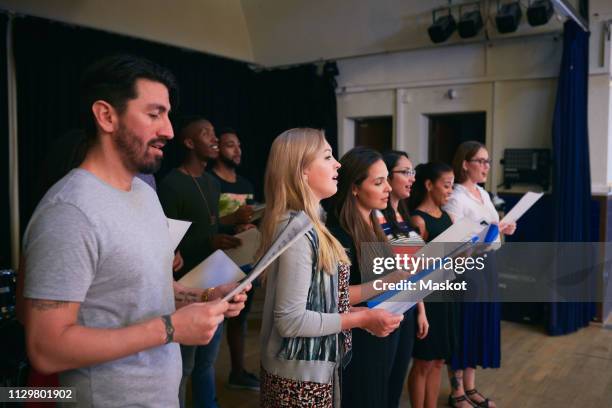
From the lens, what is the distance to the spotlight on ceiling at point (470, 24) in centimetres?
501

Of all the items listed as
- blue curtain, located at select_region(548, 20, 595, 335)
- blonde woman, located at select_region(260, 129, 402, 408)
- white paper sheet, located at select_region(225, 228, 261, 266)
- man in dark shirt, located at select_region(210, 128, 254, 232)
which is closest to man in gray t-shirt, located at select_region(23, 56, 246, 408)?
blonde woman, located at select_region(260, 129, 402, 408)

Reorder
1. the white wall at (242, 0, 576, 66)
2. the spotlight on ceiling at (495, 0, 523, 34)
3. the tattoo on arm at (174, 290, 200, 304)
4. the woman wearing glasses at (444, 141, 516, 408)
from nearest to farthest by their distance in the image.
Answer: the tattoo on arm at (174, 290, 200, 304) < the woman wearing glasses at (444, 141, 516, 408) < the spotlight on ceiling at (495, 0, 523, 34) < the white wall at (242, 0, 576, 66)

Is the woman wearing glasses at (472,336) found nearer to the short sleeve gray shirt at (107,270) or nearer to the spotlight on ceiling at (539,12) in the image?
the short sleeve gray shirt at (107,270)

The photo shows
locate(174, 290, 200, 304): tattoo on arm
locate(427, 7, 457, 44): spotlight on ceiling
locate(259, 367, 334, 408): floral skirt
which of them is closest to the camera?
locate(174, 290, 200, 304): tattoo on arm

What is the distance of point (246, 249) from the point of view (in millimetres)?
2273

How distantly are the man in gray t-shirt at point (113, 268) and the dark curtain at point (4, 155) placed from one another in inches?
156

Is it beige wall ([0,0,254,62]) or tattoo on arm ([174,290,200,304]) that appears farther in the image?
beige wall ([0,0,254,62])

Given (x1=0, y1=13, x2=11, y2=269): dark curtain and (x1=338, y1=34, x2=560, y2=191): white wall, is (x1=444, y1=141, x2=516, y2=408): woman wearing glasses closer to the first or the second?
(x1=338, y1=34, x2=560, y2=191): white wall

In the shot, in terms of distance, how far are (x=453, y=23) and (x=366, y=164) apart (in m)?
3.79

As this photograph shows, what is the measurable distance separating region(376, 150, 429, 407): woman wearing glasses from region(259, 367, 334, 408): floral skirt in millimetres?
603

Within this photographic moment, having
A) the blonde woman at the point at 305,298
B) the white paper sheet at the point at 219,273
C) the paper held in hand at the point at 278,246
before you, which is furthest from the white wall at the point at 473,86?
the paper held in hand at the point at 278,246

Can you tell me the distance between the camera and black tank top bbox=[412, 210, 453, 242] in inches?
104

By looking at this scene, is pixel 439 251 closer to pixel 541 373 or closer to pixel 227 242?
pixel 227 242

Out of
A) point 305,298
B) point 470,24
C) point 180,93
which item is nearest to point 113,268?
point 305,298
